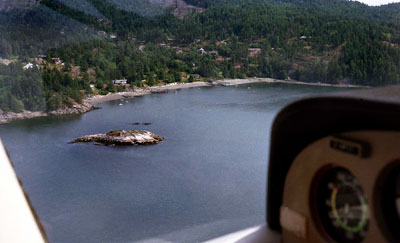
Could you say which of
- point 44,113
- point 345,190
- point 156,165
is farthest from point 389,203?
point 156,165

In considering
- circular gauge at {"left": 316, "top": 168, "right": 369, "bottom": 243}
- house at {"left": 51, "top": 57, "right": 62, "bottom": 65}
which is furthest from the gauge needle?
house at {"left": 51, "top": 57, "right": 62, "bottom": 65}

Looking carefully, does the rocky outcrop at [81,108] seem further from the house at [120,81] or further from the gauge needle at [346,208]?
the gauge needle at [346,208]

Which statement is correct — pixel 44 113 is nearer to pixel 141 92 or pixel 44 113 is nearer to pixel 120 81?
pixel 120 81

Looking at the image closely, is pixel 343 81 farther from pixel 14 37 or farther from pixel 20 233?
pixel 14 37

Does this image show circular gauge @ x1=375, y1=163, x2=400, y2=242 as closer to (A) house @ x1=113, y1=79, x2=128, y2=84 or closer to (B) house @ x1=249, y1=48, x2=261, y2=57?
(B) house @ x1=249, y1=48, x2=261, y2=57

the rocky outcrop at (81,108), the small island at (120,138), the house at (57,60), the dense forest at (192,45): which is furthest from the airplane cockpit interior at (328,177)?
the small island at (120,138)

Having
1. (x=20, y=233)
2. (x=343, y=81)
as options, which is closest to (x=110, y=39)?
(x=343, y=81)

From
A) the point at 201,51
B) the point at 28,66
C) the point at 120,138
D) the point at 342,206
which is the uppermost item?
the point at 201,51
